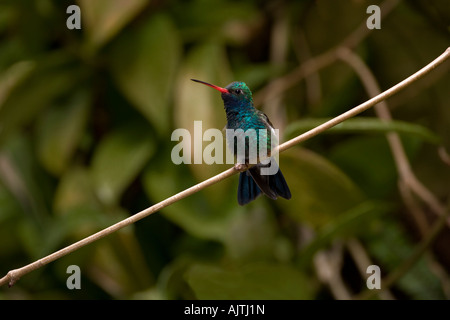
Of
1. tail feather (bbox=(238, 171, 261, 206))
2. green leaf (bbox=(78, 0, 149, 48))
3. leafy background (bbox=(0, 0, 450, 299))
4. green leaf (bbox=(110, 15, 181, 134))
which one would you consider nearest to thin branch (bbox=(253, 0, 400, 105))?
leafy background (bbox=(0, 0, 450, 299))

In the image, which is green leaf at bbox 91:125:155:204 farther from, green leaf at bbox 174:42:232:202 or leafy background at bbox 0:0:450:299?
green leaf at bbox 174:42:232:202

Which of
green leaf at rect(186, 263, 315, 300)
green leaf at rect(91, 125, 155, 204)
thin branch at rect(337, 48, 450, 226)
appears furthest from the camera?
green leaf at rect(91, 125, 155, 204)

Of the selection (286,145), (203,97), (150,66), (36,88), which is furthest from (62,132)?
(286,145)

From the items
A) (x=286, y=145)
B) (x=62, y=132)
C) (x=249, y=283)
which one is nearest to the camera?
(x=286, y=145)

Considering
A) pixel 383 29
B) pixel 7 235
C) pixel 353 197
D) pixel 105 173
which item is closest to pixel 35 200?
pixel 7 235

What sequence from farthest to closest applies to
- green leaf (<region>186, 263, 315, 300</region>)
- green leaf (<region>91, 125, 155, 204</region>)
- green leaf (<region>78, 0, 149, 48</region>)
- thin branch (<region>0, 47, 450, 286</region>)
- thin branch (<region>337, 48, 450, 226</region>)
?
1. green leaf (<region>91, 125, 155, 204</region>)
2. green leaf (<region>78, 0, 149, 48</region>)
3. thin branch (<region>337, 48, 450, 226</region>)
4. green leaf (<region>186, 263, 315, 300</region>)
5. thin branch (<region>0, 47, 450, 286</region>)

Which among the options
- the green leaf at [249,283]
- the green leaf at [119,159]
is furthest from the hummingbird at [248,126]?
the green leaf at [119,159]

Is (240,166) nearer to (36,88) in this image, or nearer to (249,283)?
(249,283)
